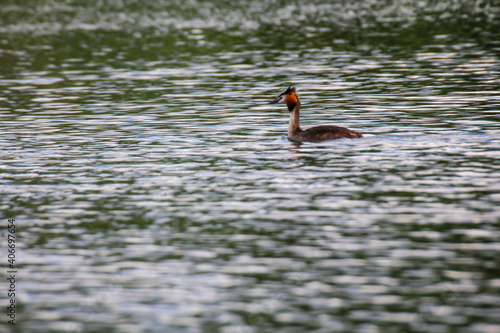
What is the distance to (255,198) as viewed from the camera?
17.2 meters

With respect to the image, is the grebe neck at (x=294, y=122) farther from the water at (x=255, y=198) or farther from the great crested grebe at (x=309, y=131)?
the water at (x=255, y=198)

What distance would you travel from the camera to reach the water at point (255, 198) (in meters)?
11.7

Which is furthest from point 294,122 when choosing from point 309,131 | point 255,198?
point 255,198

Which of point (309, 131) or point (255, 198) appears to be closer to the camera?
point (255, 198)

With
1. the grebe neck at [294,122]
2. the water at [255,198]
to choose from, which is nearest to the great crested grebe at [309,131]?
the grebe neck at [294,122]

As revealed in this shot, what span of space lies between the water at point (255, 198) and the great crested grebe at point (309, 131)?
230 millimetres

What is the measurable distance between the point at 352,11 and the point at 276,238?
59.3 metres

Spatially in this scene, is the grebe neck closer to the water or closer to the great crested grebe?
the great crested grebe

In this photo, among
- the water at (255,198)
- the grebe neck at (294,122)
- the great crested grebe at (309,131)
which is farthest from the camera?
the grebe neck at (294,122)

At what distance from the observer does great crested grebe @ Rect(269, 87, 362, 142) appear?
22.9 m

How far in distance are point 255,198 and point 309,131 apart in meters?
6.58

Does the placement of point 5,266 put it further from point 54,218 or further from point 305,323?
point 305,323

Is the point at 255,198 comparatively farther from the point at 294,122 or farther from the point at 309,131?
the point at 294,122

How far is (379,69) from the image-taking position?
38906mm
